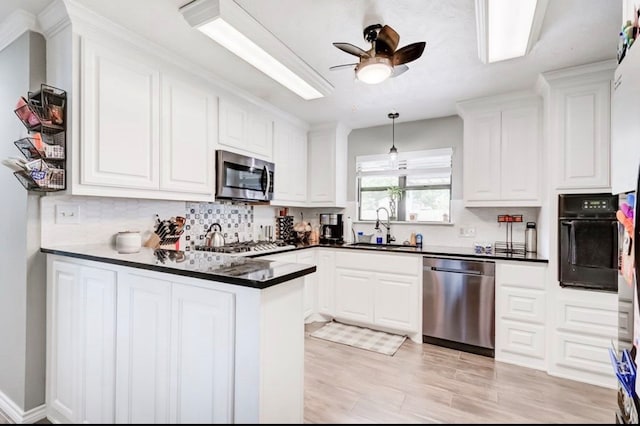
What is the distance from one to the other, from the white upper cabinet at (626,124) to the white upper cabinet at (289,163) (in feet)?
9.64

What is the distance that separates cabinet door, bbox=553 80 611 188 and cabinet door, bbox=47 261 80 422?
3539 mm

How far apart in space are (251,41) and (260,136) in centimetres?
134

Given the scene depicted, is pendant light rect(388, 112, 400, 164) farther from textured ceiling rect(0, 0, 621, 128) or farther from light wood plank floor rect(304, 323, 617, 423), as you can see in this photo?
light wood plank floor rect(304, 323, 617, 423)

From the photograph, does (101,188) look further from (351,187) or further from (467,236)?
(467,236)

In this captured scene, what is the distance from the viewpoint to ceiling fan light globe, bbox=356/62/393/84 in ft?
6.10

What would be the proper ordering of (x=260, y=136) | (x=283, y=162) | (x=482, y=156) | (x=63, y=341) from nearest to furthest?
(x=63, y=341) → (x=482, y=156) → (x=260, y=136) → (x=283, y=162)

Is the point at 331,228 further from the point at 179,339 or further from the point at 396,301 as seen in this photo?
the point at 179,339

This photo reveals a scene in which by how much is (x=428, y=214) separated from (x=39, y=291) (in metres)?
3.65

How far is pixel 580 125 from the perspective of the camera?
97.4 inches

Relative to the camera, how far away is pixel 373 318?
3.37m

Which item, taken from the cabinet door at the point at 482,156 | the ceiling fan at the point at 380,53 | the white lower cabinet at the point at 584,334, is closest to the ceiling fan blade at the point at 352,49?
the ceiling fan at the point at 380,53

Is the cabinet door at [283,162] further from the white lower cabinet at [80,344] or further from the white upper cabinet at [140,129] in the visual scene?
the white lower cabinet at [80,344]

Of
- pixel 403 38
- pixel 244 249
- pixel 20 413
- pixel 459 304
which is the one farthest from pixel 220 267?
pixel 459 304

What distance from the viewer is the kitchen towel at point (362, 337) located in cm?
298
